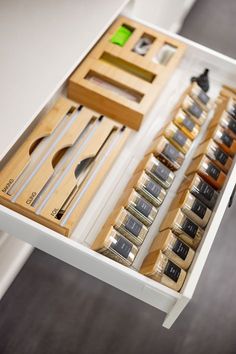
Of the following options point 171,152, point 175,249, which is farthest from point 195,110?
point 175,249

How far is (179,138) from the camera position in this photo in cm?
169

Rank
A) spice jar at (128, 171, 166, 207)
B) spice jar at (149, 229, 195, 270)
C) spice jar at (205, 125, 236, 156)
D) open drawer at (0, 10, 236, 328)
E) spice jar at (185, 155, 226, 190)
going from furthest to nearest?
spice jar at (205, 125, 236, 156) < spice jar at (185, 155, 226, 190) < spice jar at (128, 171, 166, 207) < spice jar at (149, 229, 195, 270) < open drawer at (0, 10, 236, 328)

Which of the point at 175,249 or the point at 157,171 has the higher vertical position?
the point at 157,171

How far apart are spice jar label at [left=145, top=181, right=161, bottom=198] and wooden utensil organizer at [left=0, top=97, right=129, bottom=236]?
0.48ft

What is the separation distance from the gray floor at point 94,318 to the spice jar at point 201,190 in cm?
73

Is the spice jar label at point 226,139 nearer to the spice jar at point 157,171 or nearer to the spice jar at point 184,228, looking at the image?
the spice jar at point 157,171

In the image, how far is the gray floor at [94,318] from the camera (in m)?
1.92

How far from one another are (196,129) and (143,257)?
0.58 metres

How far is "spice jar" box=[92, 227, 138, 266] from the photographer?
1.32m

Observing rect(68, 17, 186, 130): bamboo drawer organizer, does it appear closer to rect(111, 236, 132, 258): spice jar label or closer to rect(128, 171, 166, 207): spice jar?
rect(128, 171, 166, 207): spice jar

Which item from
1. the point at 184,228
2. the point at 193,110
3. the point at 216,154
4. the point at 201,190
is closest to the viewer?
the point at 184,228

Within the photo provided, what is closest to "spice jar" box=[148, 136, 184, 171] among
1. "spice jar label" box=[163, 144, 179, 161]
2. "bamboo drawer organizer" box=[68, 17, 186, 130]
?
"spice jar label" box=[163, 144, 179, 161]

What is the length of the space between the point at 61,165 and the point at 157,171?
325 mm

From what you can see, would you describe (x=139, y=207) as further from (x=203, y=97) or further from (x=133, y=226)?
(x=203, y=97)
